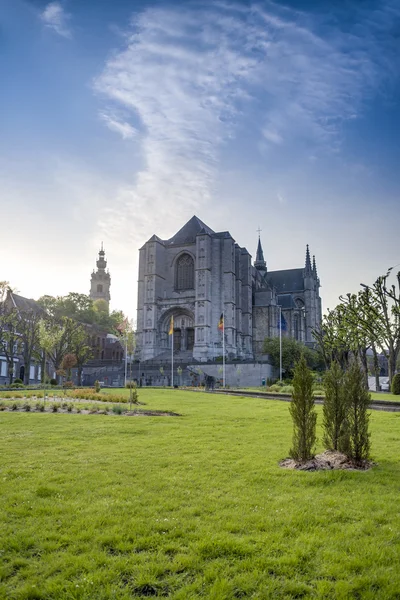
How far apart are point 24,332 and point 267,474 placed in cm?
3884

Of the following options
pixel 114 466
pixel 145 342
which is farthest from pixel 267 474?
pixel 145 342

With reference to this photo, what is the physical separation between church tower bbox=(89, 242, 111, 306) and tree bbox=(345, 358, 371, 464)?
117m

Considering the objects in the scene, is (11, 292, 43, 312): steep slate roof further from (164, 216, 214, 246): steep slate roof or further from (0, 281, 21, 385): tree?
(164, 216, 214, 246): steep slate roof

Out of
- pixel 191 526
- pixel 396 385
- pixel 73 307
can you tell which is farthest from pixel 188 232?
pixel 191 526

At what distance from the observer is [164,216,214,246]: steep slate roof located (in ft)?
230

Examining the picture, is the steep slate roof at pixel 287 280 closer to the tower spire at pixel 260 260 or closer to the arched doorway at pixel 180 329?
the tower spire at pixel 260 260

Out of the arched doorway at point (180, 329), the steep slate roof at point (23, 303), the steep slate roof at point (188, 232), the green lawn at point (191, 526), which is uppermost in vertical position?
the steep slate roof at point (188, 232)

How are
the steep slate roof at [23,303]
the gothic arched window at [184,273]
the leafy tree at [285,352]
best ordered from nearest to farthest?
1. the leafy tree at [285,352]
2. the steep slate roof at [23,303]
3. the gothic arched window at [184,273]

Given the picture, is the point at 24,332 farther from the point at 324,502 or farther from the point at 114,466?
the point at 324,502

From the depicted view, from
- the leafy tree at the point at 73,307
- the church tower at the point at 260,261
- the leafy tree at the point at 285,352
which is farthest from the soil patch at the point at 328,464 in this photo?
the church tower at the point at 260,261

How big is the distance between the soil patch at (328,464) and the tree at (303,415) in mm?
147

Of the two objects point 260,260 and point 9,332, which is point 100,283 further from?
point 9,332

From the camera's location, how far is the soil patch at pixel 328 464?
7.77 meters

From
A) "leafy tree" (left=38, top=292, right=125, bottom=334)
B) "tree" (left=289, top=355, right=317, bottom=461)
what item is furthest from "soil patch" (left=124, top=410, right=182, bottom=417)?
"leafy tree" (left=38, top=292, right=125, bottom=334)
